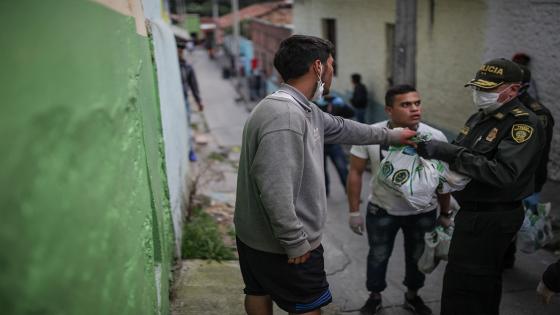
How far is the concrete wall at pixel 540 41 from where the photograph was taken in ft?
17.4

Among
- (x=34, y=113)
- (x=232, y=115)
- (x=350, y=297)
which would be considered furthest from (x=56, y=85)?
(x=232, y=115)

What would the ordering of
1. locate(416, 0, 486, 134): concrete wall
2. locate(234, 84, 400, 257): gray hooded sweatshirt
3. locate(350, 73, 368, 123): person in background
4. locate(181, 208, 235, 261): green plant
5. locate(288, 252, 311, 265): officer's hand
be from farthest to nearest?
1. locate(350, 73, 368, 123): person in background
2. locate(416, 0, 486, 134): concrete wall
3. locate(181, 208, 235, 261): green plant
4. locate(288, 252, 311, 265): officer's hand
5. locate(234, 84, 400, 257): gray hooded sweatshirt

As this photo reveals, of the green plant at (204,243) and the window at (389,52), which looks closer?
the green plant at (204,243)

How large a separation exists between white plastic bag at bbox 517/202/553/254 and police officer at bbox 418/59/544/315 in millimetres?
677

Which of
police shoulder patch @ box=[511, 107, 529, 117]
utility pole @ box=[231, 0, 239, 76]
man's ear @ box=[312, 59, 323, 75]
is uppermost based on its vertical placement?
man's ear @ box=[312, 59, 323, 75]

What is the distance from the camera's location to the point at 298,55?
2234 mm

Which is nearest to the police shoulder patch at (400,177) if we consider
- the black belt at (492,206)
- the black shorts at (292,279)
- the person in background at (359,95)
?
the black belt at (492,206)

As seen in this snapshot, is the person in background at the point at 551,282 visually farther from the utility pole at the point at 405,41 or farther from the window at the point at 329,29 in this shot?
the window at the point at 329,29

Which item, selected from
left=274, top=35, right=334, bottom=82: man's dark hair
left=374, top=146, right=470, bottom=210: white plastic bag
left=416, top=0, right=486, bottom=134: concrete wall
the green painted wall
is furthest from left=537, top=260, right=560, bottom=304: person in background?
left=416, top=0, right=486, bottom=134: concrete wall

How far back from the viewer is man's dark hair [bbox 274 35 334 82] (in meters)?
2.24

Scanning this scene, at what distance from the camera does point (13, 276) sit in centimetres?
114

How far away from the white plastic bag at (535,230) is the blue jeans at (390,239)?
0.68 meters

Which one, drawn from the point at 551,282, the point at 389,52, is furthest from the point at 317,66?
the point at 389,52

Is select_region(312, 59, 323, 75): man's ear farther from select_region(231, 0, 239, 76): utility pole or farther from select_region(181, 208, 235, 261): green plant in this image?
select_region(231, 0, 239, 76): utility pole
